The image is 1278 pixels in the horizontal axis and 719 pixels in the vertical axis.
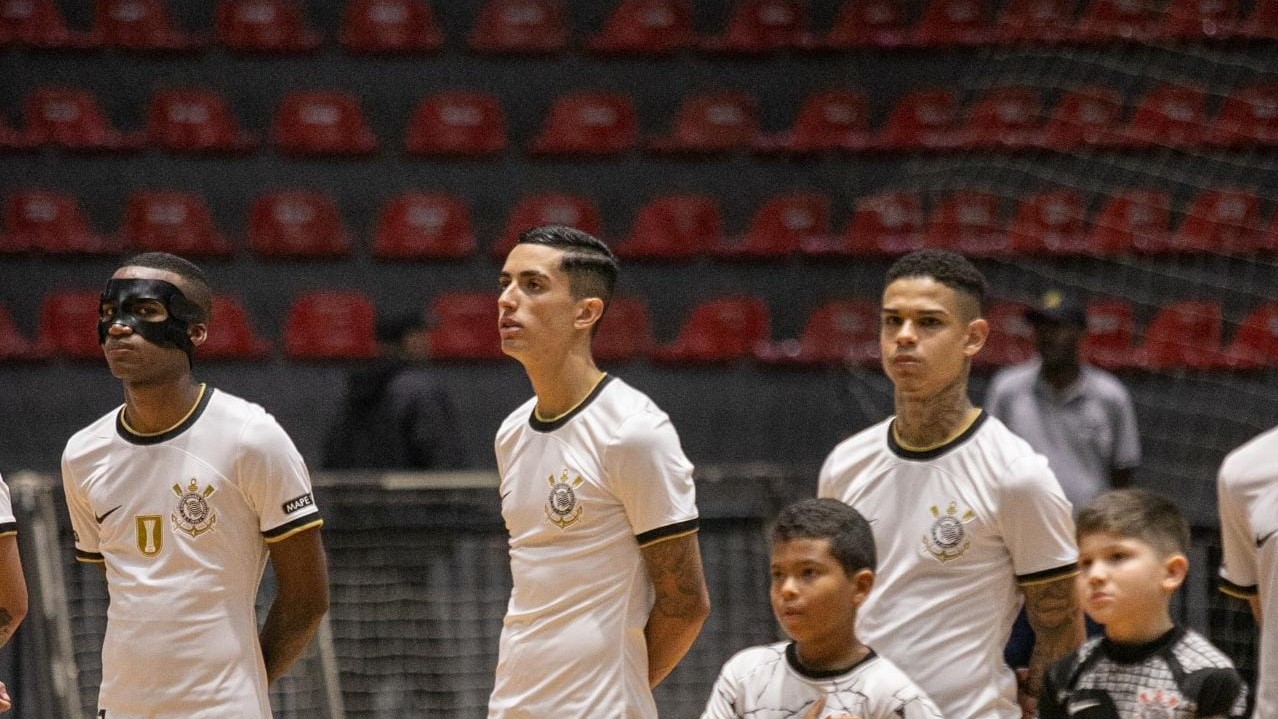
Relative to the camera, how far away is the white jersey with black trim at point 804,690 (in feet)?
11.6

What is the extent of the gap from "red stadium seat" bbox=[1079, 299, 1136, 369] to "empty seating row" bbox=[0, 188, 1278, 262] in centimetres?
37

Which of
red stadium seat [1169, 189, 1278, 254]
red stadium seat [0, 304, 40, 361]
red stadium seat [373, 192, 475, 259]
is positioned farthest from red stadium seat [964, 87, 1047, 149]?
red stadium seat [0, 304, 40, 361]

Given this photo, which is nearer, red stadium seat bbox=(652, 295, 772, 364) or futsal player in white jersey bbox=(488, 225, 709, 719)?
futsal player in white jersey bbox=(488, 225, 709, 719)

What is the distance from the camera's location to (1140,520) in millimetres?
3689

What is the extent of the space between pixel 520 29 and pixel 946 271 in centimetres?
817

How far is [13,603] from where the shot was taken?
401cm

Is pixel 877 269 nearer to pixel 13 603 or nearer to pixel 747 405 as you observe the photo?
pixel 747 405

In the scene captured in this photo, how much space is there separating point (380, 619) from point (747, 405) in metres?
4.39

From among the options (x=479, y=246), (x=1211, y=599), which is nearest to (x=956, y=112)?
(x=479, y=246)

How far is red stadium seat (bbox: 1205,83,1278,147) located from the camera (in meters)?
10.6

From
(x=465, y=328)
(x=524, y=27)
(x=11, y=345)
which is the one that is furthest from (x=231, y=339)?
(x=524, y=27)

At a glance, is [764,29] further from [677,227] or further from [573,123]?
[677,227]

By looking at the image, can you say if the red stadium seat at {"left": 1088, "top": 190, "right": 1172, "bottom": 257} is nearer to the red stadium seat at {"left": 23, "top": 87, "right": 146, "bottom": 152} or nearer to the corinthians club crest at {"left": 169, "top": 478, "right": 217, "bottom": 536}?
the red stadium seat at {"left": 23, "top": 87, "right": 146, "bottom": 152}

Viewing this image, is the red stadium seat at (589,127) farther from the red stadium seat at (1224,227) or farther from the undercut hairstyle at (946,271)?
the undercut hairstyle at (946,271)
